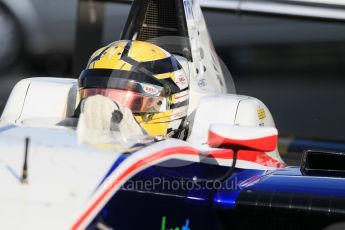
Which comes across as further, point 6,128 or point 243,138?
point 6,128

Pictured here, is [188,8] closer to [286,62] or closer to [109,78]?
[109,78]

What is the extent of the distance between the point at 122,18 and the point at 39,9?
0.93 meters

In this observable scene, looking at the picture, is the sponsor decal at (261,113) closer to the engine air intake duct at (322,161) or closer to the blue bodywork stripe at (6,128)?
the engine air intake duct at (322,161)

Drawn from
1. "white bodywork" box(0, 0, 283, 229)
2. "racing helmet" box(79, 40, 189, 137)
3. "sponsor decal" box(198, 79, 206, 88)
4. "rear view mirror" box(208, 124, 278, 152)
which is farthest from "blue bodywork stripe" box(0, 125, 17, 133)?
"sponsor decal" box(198, 79, 206, 88)

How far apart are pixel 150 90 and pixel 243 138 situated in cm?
81

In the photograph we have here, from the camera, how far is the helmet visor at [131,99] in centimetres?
375

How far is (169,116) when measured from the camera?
3.95 metres

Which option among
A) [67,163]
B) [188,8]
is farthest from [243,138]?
[188,8]

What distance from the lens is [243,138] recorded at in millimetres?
3137

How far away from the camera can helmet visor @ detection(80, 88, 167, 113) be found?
3748 millimetres

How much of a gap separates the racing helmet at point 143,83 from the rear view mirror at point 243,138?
23.5 inches

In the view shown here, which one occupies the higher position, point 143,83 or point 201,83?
point 143,83

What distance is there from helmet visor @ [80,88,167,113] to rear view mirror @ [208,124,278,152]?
0.63 m

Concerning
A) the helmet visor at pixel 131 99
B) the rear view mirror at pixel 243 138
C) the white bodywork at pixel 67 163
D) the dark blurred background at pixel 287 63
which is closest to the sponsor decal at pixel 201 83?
the white bodywork at pixel 67 163
